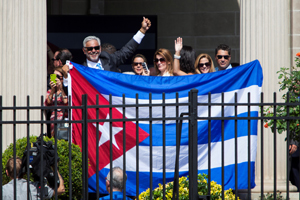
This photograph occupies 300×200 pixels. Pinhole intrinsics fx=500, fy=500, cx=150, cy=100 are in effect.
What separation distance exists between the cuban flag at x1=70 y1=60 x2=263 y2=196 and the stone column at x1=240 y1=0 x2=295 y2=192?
579 millimetres

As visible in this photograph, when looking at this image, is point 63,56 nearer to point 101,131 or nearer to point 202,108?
point 101,131

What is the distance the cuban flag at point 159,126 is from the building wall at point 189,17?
4878mm

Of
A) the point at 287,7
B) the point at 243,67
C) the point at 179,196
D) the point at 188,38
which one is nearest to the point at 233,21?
the point at 188,38

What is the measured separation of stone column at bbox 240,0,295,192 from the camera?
25.4 feet

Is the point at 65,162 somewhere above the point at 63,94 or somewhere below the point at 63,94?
below

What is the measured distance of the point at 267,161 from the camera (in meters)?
7.71

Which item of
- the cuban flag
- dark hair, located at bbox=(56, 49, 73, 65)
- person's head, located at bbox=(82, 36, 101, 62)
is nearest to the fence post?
the cuban flag

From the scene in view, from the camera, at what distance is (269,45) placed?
784 cm

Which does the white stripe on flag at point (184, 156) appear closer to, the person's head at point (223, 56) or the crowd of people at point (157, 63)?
the crowd of people at point (157, 63)

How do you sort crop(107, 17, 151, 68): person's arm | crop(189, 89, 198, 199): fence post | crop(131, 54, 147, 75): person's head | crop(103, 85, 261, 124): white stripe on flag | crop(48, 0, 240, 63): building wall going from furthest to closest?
1. crop(48, 0, 240, 63): building wall
2. crop(107, 17, 151, 68): person's arm
3. crop(131, 54, 147, 75): person's head
4. crop(103, 85, 261, 124): white stripe on flag
5. crop(189, 89, 198, 199): fence post

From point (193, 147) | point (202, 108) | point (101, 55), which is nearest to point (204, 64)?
point (202, 108)

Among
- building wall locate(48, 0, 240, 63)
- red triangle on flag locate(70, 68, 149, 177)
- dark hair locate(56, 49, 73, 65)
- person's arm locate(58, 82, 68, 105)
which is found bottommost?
red triangle on flag locate(70, 68, 149, 177)

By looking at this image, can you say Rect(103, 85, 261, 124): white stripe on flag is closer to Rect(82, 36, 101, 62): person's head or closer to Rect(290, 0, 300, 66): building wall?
Rect(82, 36, 101, 62): person's head

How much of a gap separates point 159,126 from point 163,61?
56.2 inches
